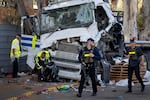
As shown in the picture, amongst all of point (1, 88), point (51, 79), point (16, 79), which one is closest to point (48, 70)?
point (51, 79)

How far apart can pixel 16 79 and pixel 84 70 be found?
525 centimetres

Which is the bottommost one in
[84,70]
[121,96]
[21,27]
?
[121,96]

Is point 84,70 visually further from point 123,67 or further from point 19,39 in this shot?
point 19,39

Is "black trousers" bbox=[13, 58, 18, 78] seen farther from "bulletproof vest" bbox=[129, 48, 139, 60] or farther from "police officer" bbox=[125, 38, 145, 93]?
"bulletproof vest" bbox=[129, 48, 139, 60]

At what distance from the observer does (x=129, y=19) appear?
2462 centimetres

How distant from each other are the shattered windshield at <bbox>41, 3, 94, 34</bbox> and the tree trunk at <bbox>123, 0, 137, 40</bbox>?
873 centimetres

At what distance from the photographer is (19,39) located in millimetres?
17531

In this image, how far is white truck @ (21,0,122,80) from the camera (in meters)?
15.7

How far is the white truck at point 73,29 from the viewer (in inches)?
616

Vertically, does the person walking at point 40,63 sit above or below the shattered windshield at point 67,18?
below

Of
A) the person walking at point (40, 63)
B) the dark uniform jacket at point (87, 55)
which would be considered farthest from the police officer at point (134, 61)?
the person walking at point (40, 63)

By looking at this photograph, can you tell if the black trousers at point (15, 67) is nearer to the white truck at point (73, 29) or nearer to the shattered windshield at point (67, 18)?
the white truck at point (73, 29)

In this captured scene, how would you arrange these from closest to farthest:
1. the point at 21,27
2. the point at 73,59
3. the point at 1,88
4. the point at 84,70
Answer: the point at 84,70 → the point at 1,88 → the point at 73,59 → the point at 21,27

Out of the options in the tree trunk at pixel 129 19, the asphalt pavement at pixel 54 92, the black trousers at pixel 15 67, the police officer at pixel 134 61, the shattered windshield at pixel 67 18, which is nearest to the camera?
the asphalt pavement at pixel 54 92
